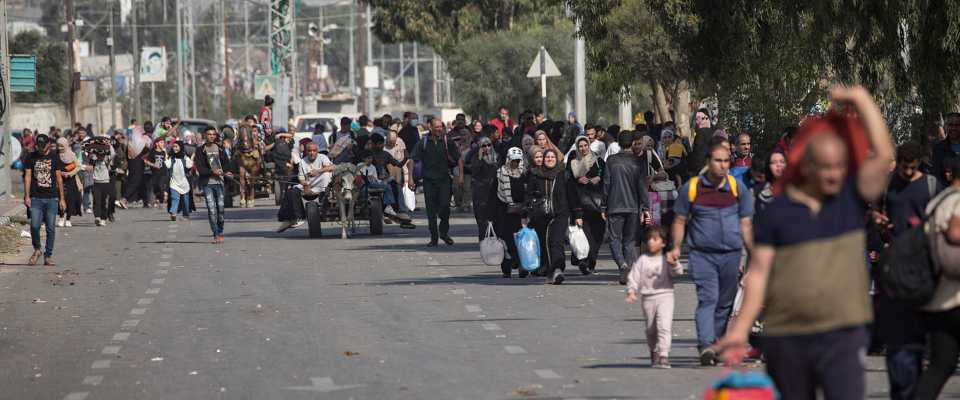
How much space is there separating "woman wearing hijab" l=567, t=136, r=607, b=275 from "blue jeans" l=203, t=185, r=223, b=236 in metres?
8.38

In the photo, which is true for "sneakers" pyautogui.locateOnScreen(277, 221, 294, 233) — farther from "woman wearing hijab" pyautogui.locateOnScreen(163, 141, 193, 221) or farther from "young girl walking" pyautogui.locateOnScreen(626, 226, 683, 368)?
"young girl walking" pyautogui.locateOnScreen(626, 226, 683, 368)

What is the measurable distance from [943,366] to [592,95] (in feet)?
182

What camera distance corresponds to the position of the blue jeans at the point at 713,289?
12.1 meters

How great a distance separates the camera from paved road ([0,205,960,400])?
451 inches

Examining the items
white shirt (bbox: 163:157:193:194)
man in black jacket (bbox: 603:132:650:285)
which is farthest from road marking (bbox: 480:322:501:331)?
white shirt (bbox: 163:157:193:194)

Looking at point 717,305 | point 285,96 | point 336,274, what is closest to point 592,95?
point 285,96

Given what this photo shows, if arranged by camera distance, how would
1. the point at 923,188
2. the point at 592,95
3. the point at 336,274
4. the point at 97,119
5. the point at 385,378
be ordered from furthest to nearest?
the point at 97,119, the point at 592,95, the point at 336,274, the point at 385,378, the point at 923,188

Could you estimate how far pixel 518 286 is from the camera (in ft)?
61.1

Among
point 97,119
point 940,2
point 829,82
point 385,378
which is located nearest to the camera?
point 385,378

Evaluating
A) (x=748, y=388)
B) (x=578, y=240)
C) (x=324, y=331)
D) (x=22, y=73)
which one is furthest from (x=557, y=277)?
(x=22, y=73)

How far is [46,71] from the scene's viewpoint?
86.4m

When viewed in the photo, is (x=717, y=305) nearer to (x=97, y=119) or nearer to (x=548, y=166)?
(x=548, y=166)

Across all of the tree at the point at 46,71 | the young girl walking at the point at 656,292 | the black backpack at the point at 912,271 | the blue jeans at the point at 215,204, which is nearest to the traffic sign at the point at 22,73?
the blue jeans at the point at 215,204

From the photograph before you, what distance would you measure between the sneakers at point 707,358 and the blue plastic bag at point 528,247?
6789 millimetres
